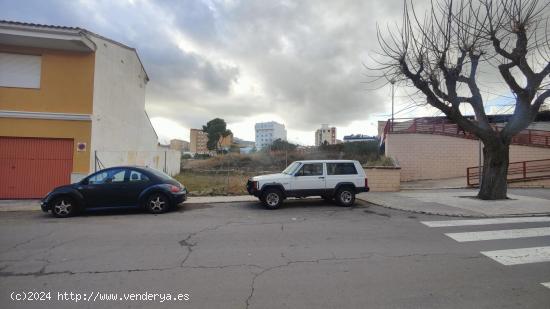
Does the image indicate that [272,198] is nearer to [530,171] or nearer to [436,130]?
[436,130]

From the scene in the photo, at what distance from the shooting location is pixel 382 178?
14.9 metres

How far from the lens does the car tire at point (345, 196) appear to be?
11070 mm

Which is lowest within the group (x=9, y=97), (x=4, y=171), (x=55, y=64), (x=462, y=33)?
(x=4, y=171)

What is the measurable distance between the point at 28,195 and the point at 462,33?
17.4 m

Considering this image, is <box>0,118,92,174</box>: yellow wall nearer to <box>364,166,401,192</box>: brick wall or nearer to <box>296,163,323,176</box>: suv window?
<box>296,163,323,176</box>: suv window

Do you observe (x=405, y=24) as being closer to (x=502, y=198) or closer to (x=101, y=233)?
(x=502, y=198)

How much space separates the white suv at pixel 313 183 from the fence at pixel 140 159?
6984mm

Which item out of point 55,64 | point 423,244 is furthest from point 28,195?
point 423,244

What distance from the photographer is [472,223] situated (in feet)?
26.6

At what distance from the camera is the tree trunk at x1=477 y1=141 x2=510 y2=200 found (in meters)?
11.6

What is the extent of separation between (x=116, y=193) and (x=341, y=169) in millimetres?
7350

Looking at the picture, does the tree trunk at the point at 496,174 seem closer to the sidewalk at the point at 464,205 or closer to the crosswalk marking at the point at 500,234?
the sidewalk at the point at 464,205

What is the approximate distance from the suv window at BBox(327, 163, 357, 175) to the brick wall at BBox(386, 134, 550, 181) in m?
11.6

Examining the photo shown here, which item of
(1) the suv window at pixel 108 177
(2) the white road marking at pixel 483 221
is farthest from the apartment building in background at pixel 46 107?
(2) the white road marking at pixel 483 221
